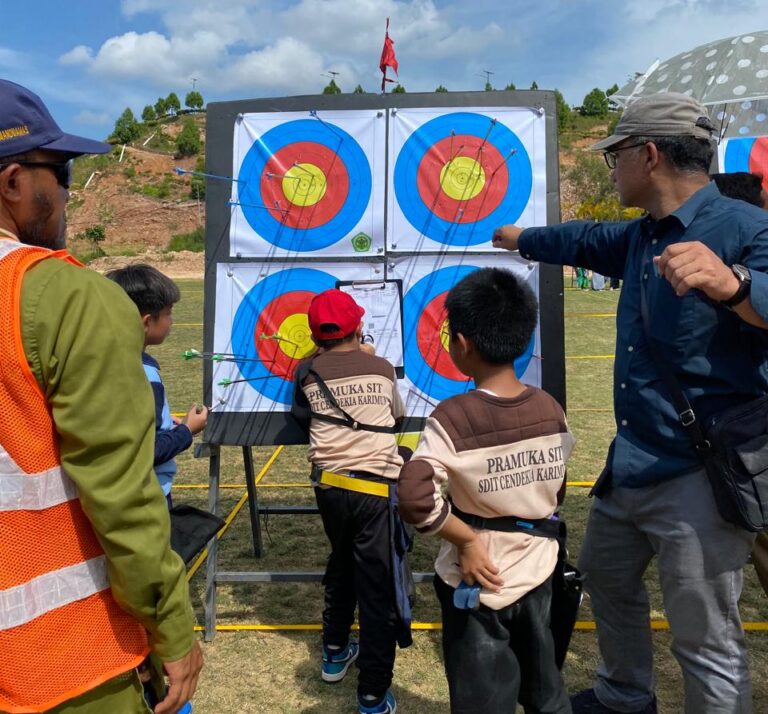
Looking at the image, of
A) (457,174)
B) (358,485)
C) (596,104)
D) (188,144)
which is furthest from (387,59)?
(596,104)

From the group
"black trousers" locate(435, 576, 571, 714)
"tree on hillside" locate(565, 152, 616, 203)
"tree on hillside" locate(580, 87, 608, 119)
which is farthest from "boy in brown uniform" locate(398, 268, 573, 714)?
"tree on hillside" locate(580, 87, 608, 119)

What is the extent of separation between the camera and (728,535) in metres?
1.83

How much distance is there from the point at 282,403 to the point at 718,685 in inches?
73.6

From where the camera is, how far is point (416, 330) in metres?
2.96

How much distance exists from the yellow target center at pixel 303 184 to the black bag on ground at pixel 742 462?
6.15 ft

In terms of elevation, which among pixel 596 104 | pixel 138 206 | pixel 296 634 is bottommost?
pixel 296 634

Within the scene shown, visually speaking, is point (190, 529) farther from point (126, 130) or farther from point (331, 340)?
point (126, 130)

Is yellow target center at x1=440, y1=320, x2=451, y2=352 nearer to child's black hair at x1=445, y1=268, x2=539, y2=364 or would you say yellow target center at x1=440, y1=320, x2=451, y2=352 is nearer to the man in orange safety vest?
child's black hair at x1=445, y1=268, x2=539, y2=364

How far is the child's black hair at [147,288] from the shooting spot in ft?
7.64

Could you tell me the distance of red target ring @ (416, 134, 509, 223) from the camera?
9.60 ft

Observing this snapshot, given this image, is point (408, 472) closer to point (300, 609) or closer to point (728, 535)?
point (728, 535)

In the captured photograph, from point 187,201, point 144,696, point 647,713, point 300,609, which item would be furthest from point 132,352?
point 187,201

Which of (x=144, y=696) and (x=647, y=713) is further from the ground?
(x=144, y=696)

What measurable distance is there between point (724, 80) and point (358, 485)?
352cm
